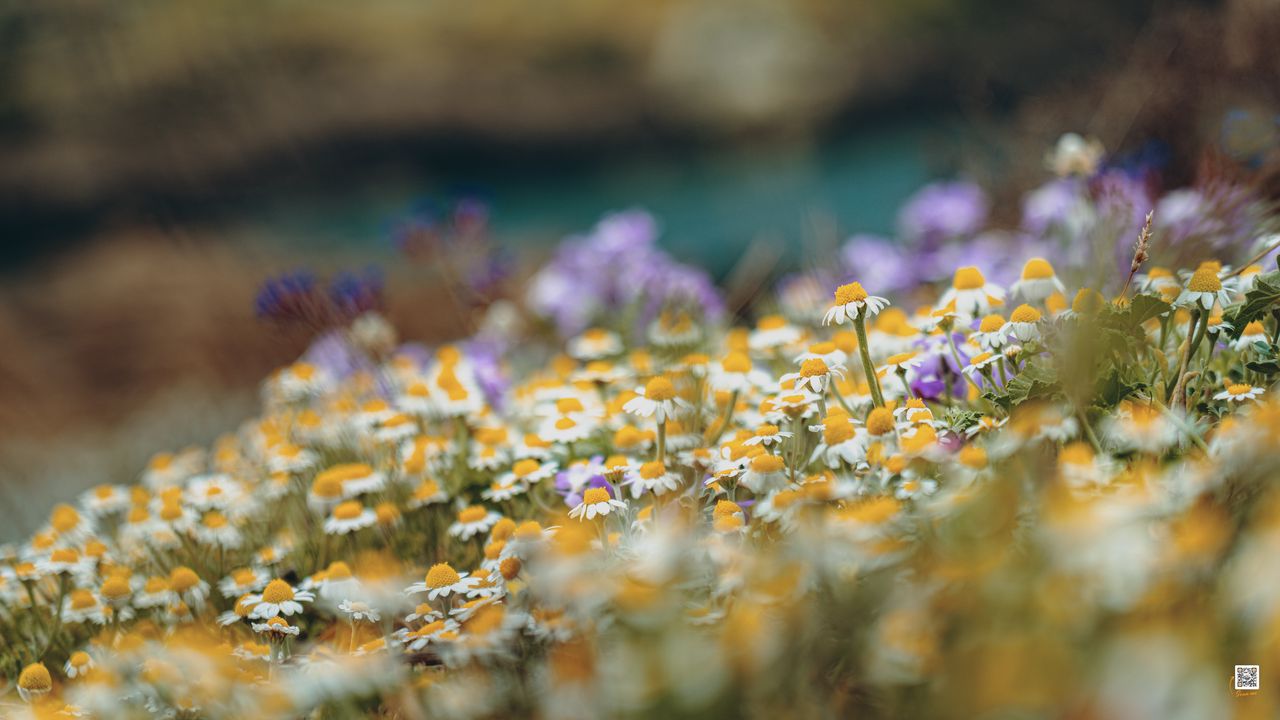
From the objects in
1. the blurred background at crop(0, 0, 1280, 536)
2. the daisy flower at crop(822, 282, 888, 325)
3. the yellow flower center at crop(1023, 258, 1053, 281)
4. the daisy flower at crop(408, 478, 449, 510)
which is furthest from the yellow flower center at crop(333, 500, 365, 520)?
the blurred background at crop(0, 0, 1280, 536)

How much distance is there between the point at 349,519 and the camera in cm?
194

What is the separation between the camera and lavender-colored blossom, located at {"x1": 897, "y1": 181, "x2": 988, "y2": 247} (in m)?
3.95

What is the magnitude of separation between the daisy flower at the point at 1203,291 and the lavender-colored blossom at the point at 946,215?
8.01ft

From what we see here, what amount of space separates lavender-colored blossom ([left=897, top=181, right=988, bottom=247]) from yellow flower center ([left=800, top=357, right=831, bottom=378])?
2.52 metres

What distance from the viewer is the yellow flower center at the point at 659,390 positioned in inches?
68.5

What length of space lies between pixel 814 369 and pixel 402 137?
50.3ft

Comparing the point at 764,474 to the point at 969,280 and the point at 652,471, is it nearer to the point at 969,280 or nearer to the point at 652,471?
the point at 652,471

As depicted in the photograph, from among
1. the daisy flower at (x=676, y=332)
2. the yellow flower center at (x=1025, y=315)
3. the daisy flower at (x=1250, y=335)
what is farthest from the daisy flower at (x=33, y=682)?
the daisy flower at (x=1250, y=335)

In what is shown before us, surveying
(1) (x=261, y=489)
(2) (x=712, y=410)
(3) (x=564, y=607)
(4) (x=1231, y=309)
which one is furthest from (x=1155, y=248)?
(1) (x=261, y=489)

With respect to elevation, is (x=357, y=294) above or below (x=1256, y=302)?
above

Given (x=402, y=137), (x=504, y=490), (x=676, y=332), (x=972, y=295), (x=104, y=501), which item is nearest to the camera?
(x=972, y=295)

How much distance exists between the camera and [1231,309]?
1.63 meters

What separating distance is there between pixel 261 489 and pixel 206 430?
1.83m

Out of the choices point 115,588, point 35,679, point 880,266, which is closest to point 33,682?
point 35,679
